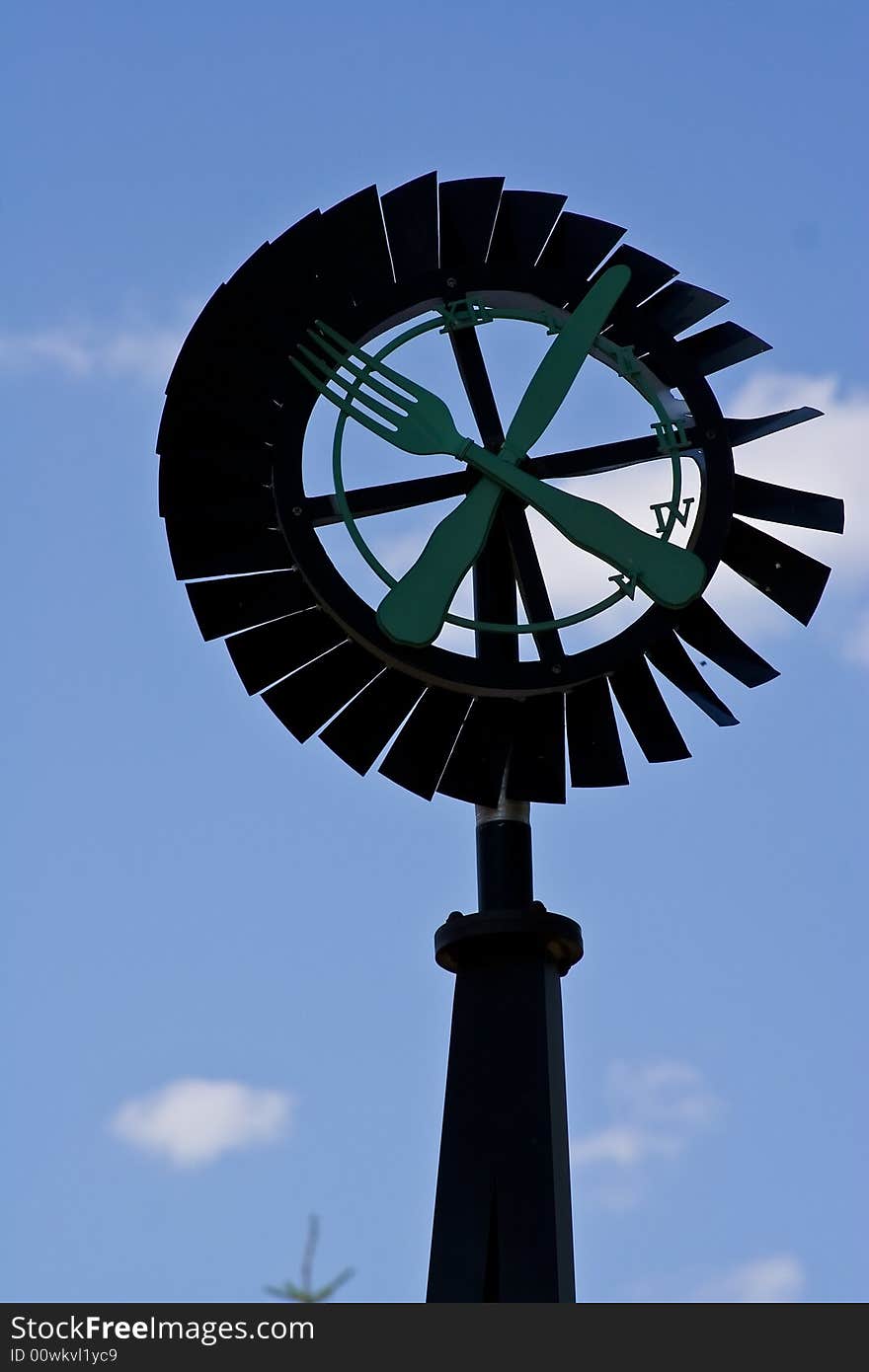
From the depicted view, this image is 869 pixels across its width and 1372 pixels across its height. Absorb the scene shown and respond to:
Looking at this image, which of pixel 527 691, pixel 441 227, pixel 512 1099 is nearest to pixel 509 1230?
pixel 512 1099

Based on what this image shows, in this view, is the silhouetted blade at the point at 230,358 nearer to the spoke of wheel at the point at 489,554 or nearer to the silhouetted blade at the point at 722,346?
the spoke of wheel at the point at 489,554

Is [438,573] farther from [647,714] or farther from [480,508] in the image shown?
[647,714]

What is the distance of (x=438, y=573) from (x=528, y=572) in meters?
0.57

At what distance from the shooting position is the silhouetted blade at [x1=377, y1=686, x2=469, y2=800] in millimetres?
11727

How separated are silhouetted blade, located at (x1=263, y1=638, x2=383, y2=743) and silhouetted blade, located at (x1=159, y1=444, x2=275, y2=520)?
0.95 metres

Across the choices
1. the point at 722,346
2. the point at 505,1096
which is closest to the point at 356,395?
the point at 722,346

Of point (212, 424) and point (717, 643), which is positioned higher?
point (212, 424)

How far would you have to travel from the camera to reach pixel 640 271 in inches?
506

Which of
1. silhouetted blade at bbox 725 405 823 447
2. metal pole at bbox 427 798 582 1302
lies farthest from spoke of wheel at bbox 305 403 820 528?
metal pole at bbox 427 798 582 1302

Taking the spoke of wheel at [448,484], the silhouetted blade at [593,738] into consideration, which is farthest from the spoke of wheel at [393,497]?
the silhouetted blade at [593,738]

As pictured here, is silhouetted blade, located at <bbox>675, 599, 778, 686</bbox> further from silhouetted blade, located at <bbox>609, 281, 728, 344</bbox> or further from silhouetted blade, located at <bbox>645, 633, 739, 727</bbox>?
silhouetted blade, located at <bbox>609, 281, 728, 344</bbox>

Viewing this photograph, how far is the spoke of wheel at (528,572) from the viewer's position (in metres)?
11.9

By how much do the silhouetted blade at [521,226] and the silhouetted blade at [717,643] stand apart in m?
2.21

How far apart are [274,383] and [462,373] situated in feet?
3.35
